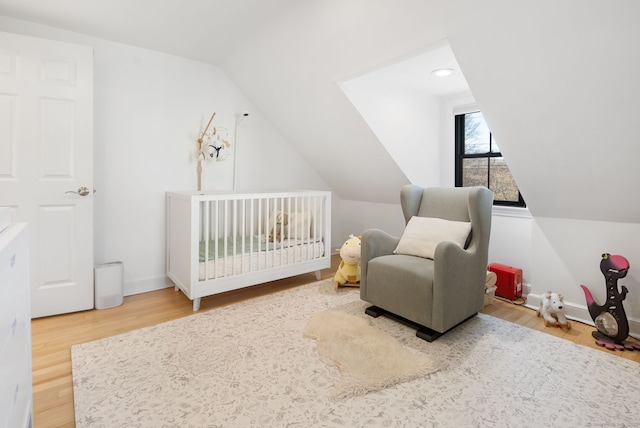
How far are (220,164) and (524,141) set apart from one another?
2.71 metres

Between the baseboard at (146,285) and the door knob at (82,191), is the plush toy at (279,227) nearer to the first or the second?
the baseboard at (146,285)

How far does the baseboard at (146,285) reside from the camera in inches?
118

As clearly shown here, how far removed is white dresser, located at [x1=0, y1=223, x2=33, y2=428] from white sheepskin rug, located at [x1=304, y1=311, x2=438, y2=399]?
1.19m

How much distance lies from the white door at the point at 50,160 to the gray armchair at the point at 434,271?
2.18 m

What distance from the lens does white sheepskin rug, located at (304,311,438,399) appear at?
1.70 m

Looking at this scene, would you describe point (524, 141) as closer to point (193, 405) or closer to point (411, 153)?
point (411, 153)

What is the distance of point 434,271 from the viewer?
2125 millimetres

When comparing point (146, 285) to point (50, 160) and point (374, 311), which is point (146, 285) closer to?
point (50, 160)

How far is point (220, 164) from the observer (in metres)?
3.52

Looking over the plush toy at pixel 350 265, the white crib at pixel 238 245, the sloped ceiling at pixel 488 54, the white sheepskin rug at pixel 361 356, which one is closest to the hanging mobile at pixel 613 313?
the sloped ceiling at pixel 488 54

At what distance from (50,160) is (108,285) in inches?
40.2

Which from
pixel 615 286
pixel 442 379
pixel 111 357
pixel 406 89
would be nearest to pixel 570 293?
pixel 615 286

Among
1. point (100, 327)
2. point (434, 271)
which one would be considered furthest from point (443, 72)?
point (100, 327)

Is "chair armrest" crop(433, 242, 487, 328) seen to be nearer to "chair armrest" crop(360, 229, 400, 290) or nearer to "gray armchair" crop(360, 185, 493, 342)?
"gray armchair" crop(360, 185, 493, 342)
